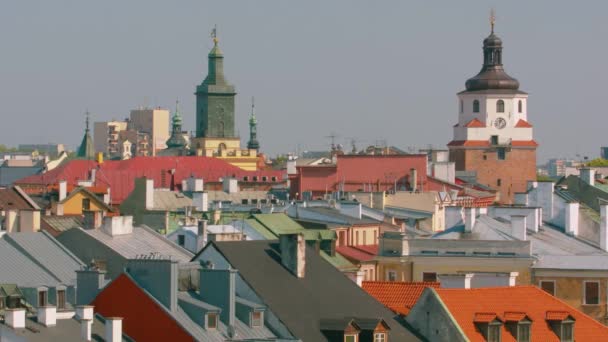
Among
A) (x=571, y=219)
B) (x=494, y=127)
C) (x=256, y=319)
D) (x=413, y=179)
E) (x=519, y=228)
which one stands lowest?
(x=256, y=319)

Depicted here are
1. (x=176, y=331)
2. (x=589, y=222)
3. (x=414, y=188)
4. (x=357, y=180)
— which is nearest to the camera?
(x=176, y=331)

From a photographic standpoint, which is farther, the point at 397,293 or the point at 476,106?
the point at 476,106

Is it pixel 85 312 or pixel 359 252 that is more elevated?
pixel 359 252

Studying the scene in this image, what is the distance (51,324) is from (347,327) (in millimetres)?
7546

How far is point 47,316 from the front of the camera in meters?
44.4

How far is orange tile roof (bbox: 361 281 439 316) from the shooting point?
2115 inches

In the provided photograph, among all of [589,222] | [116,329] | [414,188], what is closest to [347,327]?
[116,329]

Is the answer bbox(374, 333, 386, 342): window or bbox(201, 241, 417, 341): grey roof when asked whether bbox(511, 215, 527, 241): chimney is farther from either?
bbox(374, 333, 386, 342): window

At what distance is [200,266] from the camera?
50.4m

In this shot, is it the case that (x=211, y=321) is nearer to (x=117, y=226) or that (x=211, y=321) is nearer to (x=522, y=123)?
(x=117, y=226)

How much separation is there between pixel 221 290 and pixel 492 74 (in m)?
106

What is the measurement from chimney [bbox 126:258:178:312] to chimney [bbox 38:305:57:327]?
333cm

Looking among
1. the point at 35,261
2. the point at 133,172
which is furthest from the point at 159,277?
the point at 133,172

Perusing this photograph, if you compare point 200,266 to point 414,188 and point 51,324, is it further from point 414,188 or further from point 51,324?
point 414,188
